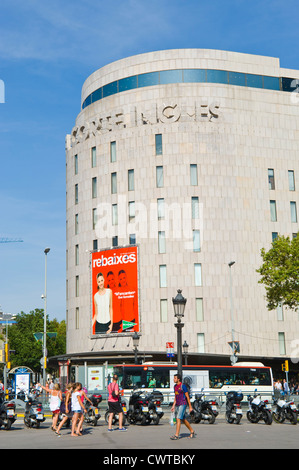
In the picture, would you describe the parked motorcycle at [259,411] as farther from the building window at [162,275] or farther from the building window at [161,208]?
the building window at [161,208]

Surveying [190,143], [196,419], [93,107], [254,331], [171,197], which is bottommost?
[196,419]

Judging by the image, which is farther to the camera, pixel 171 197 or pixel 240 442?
pixel 171 197

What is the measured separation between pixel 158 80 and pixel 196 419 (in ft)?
156

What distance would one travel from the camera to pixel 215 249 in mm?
62031

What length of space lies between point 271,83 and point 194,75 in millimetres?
9011

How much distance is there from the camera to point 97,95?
70.8 m

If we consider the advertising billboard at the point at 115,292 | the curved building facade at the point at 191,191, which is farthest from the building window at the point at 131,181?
the advertising billboard at the point at 115,292

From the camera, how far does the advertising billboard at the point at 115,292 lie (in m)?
61.8

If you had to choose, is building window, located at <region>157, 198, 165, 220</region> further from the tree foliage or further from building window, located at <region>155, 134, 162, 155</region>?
the tree foliage

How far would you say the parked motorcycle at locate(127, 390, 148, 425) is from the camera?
24625 millimetres

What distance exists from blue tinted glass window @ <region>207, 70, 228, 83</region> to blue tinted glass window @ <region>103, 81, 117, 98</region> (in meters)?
10.5
